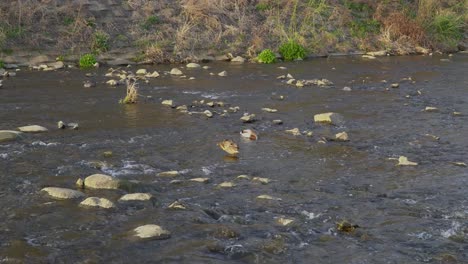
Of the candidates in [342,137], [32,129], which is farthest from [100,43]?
[342,137]

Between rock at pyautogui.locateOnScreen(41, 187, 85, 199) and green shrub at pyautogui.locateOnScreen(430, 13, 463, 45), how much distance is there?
964 inches

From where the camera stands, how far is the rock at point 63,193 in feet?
24.9

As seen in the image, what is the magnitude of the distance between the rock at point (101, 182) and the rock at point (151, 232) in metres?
1.55

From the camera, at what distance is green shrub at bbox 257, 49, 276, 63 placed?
77.7 ft

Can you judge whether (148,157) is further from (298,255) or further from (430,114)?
(430,114)

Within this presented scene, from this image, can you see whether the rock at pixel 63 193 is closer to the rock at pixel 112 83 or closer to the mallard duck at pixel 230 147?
the mallard duck at pixel 230 147

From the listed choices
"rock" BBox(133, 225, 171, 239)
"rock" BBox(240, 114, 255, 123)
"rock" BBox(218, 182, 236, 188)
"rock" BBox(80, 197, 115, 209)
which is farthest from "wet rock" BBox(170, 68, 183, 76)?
"rock" BBox(133, 225, 171, 239)

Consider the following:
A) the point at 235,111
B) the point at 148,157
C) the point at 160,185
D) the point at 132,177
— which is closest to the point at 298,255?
the point at 160,185

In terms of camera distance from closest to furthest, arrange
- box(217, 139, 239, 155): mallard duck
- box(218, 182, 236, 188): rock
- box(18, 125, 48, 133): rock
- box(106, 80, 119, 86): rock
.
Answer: box(218, 182, 236, 188): rock
box(217, 139, 239, 155): mallard duck
box(18, 125, 48, 133): rock
box(106, 80, 119, 86): rock

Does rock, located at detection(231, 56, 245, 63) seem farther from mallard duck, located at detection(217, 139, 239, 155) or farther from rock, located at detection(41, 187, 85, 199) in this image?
rock, located at detection(41, 187, 85, 199)

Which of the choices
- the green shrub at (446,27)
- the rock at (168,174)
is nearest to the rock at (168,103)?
the rock at (168,174)

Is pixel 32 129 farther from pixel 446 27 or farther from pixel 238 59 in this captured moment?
pixel 446 27

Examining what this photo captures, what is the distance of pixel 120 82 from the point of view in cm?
1773

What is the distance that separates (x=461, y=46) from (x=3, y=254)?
26.7m
